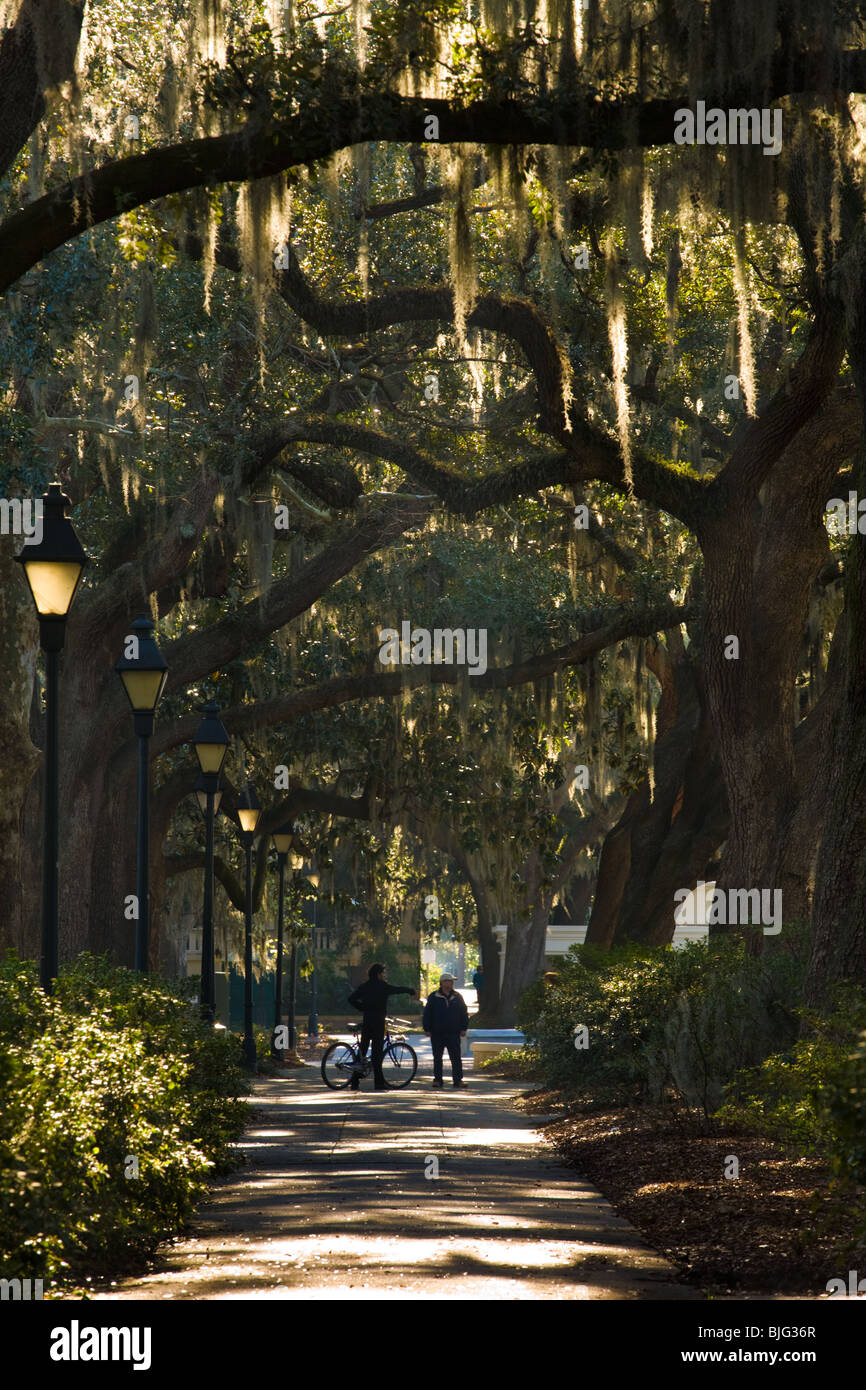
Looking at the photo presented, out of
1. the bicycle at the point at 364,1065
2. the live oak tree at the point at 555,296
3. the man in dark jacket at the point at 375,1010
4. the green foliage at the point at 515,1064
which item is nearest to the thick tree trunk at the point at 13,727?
the live oak tree at the point at 555,296

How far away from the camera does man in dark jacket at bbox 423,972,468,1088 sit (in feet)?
63.1

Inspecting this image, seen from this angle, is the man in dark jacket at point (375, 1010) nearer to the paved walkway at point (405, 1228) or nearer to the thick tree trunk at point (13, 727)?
the thick tree trunk at point (13, 727)

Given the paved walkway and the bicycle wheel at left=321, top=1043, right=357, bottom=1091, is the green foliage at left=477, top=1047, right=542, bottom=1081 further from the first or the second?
the paved walkway

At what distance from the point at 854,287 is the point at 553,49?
9.20ft

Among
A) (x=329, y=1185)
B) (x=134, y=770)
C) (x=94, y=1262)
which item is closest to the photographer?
(x=94, y=1262)

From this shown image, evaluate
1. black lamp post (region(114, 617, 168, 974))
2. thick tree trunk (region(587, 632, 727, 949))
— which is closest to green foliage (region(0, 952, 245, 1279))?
black lamp post (region(114, 617, 168, 974))

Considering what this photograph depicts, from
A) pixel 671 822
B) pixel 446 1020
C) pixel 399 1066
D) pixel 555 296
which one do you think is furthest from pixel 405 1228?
pixel 399 1066

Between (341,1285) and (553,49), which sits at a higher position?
(553,49)

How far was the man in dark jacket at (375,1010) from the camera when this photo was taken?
741 inches

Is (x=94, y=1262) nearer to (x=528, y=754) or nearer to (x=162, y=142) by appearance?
(x=162, y=142)

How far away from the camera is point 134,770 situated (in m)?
20.1

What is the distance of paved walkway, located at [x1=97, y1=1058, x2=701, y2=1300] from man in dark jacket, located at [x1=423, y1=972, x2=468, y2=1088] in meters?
5.89

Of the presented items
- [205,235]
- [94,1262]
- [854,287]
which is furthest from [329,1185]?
[854,287]

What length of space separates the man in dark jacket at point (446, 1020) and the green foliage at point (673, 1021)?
2223 millimetres
